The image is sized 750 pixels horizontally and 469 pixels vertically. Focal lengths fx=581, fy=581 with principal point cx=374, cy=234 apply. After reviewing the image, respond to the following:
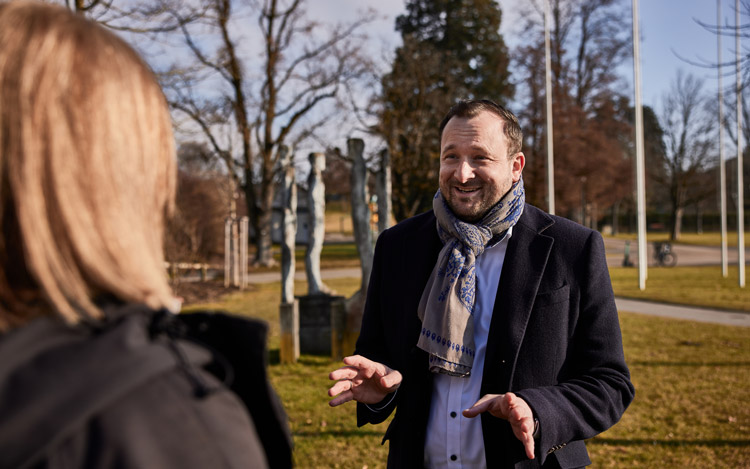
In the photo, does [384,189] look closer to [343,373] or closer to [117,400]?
[343,373]

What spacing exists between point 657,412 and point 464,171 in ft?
17.5

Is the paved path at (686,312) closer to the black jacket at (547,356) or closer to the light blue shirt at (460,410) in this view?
the black jacket at (547,356)

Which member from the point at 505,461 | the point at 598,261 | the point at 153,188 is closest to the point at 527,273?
the point at 598,261

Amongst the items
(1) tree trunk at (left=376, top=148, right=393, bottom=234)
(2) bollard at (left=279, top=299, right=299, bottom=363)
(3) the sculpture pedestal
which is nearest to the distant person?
(2) bollard at (left=279, top=299, right=299, bottom=363)

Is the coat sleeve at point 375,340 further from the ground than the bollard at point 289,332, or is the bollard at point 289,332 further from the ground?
the coat sleeve at point 375,340

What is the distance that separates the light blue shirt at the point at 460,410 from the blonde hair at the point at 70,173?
1.44m

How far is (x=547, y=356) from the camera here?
210 centimetres

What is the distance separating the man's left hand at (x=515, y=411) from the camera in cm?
181

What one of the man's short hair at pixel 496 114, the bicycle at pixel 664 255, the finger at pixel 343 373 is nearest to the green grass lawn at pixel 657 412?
the finger at pixel 343 373

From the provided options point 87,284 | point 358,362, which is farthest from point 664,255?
point 87,284

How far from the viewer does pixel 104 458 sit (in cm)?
76

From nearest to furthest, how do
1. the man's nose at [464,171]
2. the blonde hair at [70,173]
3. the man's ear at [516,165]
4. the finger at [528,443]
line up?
the blonde hair at [70,173], the finger at [528,443], the man's nose at [464,171], the man's ear at [516,165]

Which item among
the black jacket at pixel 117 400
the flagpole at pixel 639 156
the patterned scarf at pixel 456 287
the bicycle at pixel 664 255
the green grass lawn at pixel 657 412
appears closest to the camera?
the black jacket at pixel 117 400

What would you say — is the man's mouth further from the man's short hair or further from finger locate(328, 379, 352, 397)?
finger locate(328, 379, 352, 397)
